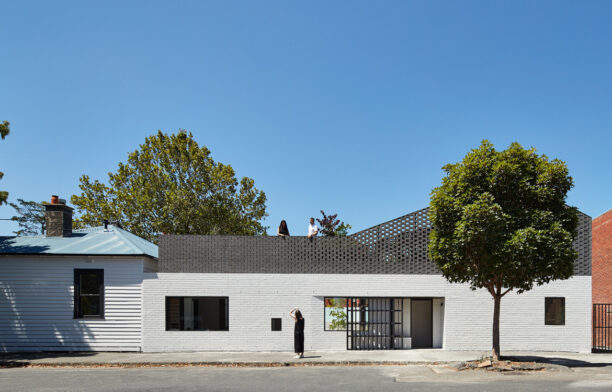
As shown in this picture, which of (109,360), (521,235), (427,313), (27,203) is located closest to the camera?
(521,235)

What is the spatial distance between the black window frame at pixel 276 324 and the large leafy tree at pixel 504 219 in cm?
601

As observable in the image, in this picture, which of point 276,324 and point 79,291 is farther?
point 79,291

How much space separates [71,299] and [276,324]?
271 inches

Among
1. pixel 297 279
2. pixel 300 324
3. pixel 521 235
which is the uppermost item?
pixel 521 235

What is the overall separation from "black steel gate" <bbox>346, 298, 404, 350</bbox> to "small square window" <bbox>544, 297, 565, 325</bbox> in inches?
187

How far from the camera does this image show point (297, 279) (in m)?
18.2

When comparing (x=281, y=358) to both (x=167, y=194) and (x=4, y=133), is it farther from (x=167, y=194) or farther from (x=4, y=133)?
(x=167, y=194)

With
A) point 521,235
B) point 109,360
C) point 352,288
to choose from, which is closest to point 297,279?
point 352,288

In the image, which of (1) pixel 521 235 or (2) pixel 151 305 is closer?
(1) pixel 521 235

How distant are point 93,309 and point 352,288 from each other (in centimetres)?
871

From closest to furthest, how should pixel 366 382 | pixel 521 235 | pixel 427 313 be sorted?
pixel 366 382 < pixel 521 235 < pixel 427 313

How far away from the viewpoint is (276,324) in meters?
18.0

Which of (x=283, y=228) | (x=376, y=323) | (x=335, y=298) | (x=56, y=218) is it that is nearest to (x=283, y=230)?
(x=283, y=228)

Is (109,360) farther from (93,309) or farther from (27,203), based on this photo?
(27,203)
